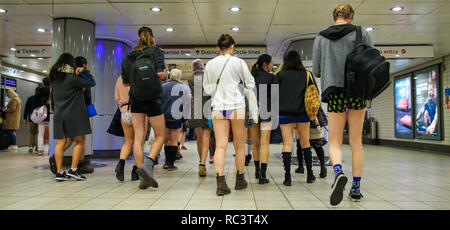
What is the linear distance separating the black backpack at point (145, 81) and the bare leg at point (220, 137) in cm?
72

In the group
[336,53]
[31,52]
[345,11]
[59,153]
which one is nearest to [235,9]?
[345,11]

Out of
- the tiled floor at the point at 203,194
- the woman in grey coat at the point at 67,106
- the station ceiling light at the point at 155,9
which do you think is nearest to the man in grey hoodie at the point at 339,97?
the tiled floor at the point at 203,194

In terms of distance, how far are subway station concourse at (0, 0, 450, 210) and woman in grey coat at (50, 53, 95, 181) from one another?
7 cm

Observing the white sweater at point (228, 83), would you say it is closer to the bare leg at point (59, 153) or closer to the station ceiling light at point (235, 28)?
the bare leg at point (59, 153)

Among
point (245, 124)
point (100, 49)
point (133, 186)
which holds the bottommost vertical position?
point (133, 186)

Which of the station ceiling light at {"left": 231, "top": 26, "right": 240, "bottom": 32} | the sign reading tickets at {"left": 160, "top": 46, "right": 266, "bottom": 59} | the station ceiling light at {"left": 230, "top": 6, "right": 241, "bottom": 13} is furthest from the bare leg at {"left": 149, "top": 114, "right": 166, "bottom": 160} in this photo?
the sign reading tickets at {"left": 160, "top": 46, "right": 266, "bottom": 59}

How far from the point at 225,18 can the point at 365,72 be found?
16.0ft

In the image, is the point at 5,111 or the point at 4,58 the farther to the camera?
the point at 4,58

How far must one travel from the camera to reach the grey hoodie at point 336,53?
9.68 ft

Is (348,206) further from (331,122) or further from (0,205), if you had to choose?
(0,205)

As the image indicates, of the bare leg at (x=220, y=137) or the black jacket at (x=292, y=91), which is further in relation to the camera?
the black jacket at (x=292, y=91)

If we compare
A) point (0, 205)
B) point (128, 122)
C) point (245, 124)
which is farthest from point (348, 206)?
point (0, 205)

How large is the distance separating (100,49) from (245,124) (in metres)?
6.03

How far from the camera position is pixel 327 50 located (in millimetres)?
3051
